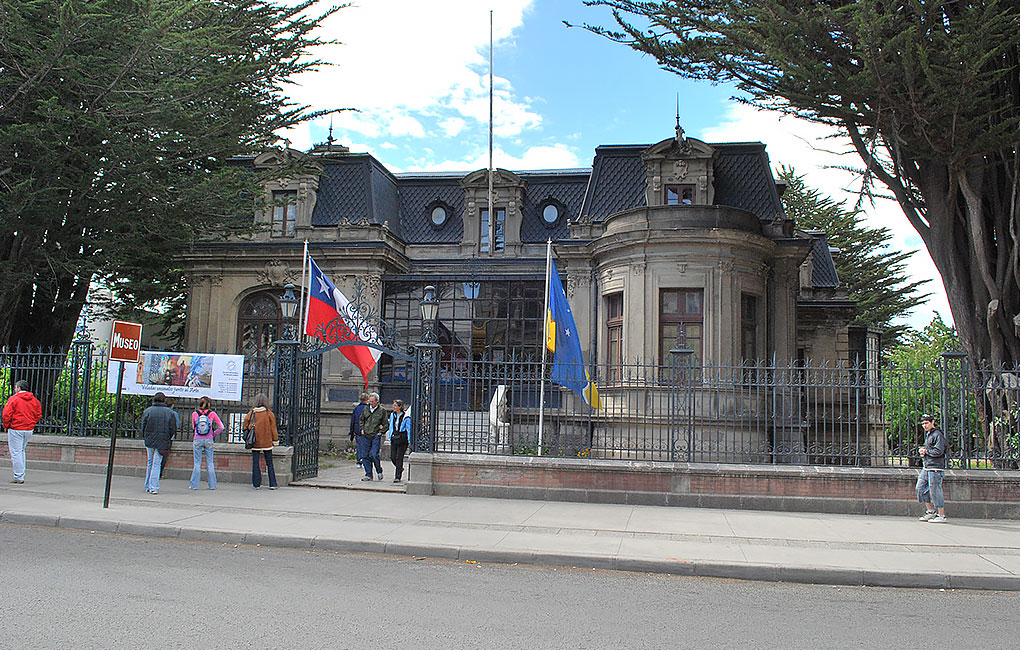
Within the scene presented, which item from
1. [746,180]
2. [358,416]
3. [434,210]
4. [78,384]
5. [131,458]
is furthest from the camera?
[434,210]

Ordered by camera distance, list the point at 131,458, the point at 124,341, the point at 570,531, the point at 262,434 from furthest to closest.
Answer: the point at 131,458
the point at 262,434
the point at 124,341
the point at 570,531

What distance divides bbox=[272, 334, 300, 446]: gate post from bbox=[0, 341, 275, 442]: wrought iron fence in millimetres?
238

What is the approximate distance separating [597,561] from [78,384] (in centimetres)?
1257

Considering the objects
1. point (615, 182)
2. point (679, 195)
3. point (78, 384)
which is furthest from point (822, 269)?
point (78, 384)

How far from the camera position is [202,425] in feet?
46.3

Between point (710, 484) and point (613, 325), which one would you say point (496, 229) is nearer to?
point (613, 325)

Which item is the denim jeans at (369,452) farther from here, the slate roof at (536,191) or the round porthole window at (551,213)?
the round porthole window at (551,213)

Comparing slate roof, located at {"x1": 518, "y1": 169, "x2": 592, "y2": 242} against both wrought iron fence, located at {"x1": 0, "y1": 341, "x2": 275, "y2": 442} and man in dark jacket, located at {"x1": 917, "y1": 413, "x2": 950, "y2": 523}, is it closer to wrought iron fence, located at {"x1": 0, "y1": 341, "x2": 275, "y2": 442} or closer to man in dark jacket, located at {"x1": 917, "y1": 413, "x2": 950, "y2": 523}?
wrought iron fence, located at {"x1": 0, "y1": 341, "x2": 275, "y2": 442}

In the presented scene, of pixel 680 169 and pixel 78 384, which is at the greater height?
pixel 680 169

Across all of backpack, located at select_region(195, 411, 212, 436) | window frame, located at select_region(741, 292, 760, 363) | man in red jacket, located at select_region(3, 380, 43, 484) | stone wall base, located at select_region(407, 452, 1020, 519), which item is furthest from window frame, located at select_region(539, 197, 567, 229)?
man in red jacket, located at select_region(3, 380, 43, 484)

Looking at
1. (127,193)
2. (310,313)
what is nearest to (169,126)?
(127,193)

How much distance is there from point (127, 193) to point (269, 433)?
305 inches

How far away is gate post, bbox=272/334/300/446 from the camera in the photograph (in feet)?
49.9

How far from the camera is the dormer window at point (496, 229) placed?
90.5ft
